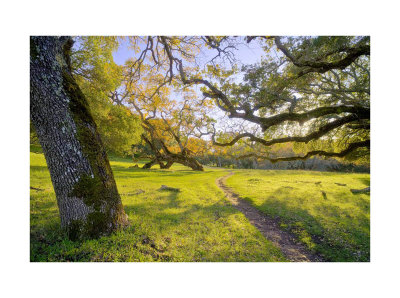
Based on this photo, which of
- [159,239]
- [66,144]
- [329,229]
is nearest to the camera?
[66,144]

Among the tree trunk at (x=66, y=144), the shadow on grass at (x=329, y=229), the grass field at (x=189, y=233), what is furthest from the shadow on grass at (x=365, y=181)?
the tree trunk at (x=66, y=144)

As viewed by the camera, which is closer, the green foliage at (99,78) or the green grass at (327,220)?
the green grass at (327,220)

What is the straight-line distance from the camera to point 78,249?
8.22ft

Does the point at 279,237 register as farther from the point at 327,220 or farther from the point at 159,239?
the point at 159,239

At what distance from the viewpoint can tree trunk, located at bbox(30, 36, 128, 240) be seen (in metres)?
2.70

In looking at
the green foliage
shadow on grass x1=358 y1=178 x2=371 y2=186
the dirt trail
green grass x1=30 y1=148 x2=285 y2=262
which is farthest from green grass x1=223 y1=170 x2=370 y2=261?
the green foliage

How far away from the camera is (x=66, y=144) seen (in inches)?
108

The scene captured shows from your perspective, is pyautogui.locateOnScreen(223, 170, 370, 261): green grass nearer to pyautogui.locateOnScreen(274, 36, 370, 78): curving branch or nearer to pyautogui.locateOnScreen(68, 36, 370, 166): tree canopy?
pyautogui.locateOnScreen(68, 36, 370, 166): tree canopy

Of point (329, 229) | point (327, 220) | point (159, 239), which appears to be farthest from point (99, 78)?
point (327, 220)

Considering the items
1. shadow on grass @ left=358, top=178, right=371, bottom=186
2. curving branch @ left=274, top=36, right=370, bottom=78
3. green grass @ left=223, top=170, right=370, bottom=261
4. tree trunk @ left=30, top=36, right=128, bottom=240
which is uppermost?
curving branch @ left=274, top=36, right=370, bottom=78

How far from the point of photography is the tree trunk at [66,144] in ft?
8.86

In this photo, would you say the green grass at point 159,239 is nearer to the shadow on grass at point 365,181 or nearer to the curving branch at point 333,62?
the curving branch at point 333,62
